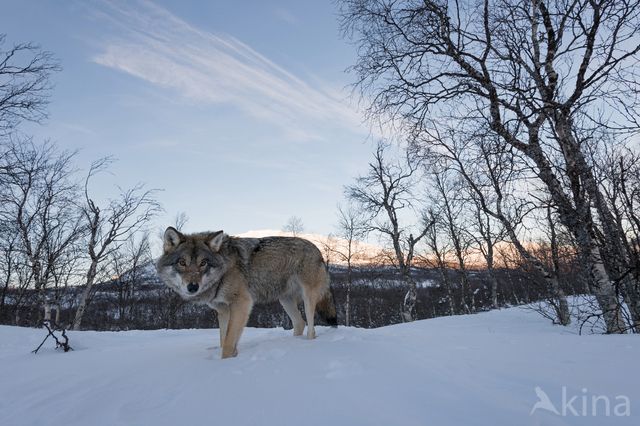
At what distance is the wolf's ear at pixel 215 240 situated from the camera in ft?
13.6

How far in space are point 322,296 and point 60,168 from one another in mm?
19881

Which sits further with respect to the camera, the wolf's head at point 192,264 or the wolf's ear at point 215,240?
the wolf's ear at point 215,240

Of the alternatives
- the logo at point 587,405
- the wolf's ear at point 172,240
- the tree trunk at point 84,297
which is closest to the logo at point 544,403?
the logo at point 587,405

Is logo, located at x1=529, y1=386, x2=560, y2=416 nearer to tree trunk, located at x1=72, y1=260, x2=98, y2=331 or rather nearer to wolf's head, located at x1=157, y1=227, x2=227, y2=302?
wolf's head, located at x1=157, y1=227, x2=227, y2=302

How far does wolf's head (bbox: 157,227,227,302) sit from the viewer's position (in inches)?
147

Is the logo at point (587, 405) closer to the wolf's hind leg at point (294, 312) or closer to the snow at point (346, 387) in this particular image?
the snow at point (346, 387)

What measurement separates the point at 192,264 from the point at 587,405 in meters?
3.92

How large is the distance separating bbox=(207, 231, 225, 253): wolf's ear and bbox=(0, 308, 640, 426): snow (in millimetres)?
1454

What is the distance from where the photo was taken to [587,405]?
1694mm

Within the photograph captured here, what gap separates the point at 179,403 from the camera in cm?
199

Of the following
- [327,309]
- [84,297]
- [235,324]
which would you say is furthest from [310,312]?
[84,297]

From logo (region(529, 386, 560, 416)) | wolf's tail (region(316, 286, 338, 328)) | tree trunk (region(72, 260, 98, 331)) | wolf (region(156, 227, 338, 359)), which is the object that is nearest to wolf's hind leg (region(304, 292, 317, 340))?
wolf (region(156, 227, 338, 359))

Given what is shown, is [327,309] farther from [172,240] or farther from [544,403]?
[544,403]

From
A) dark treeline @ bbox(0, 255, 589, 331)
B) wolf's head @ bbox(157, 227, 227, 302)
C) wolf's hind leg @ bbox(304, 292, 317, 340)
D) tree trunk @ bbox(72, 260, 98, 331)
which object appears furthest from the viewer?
dark treeline @ bbox(0, 255, 589, 331)
